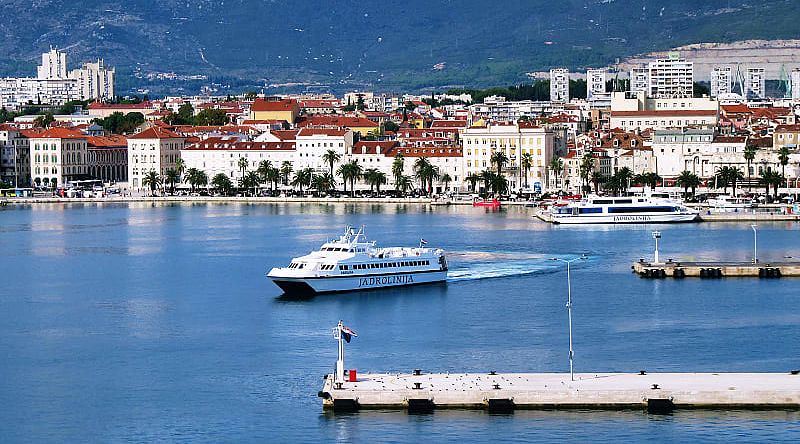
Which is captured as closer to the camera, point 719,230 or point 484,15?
point 719,230

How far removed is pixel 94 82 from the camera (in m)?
102

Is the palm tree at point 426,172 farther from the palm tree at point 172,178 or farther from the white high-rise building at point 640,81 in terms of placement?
the white high-rise building at point 640,81

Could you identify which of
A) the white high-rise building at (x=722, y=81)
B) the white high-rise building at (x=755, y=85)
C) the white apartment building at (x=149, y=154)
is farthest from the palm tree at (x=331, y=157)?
the white high-rise building at (x=755, y=85)

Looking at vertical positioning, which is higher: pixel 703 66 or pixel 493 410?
pixel 703 66

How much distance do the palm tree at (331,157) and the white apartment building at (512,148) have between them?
3452mm

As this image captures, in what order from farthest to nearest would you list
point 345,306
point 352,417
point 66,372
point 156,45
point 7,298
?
point 156,45
point 7,298
point 345,306
point 66,372
point 352,417

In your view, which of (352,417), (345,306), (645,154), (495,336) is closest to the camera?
(352,417)

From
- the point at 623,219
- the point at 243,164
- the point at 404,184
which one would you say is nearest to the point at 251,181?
the point at 243,164

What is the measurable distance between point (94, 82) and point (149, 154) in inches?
1917

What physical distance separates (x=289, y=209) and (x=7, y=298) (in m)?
20.0

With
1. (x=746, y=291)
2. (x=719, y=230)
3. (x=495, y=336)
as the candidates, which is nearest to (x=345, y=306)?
(x=495, y=336)

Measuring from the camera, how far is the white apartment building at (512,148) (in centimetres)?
4925

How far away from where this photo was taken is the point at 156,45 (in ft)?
488

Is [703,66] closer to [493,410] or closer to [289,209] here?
[289,209]
